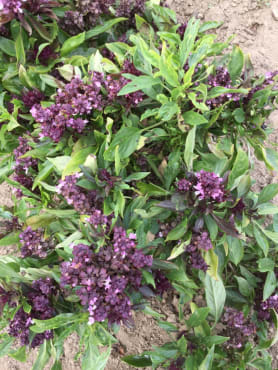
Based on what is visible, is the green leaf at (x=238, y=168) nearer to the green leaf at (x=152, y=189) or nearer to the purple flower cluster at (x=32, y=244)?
the green leaf at (x=152, y=189)

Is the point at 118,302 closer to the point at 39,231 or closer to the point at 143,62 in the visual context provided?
the point at 39,231

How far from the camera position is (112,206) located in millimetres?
1951

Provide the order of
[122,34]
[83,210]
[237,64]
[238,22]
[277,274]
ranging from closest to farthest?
[83,210], [237,64], [277,274], [122,34], [238,22]

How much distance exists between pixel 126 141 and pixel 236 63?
807 millimetres

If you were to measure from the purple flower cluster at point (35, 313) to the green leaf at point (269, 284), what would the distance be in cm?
127

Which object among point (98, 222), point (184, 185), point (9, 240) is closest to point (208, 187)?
point (184, 185)

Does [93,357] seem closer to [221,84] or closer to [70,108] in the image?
[70,108]

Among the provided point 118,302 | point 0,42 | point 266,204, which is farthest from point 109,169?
point 0,42

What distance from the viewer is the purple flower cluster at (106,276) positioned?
157 centimetres

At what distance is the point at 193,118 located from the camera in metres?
1.89

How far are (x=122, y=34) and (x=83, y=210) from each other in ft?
5.15

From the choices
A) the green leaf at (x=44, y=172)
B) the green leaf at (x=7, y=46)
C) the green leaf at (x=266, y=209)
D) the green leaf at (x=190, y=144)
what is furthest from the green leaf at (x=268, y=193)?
the green leaf at (x=7, y=46)

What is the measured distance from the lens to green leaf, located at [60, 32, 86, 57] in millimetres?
2334

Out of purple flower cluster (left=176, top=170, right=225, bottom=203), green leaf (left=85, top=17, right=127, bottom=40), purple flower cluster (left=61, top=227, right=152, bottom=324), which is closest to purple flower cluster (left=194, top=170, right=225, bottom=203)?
purple flower cluster (left=176, top=170, right=225, bottom=203)
